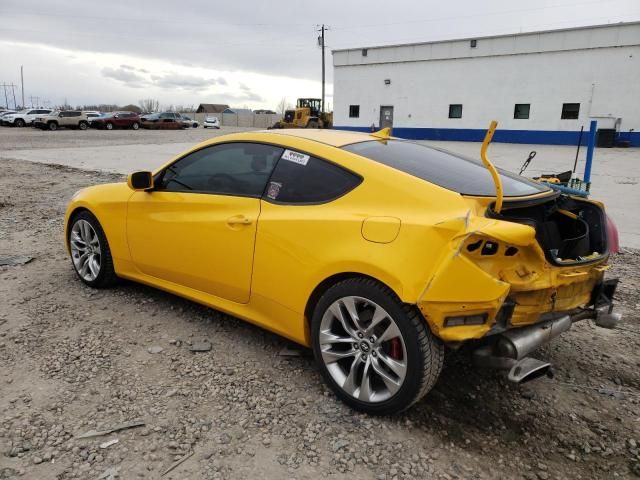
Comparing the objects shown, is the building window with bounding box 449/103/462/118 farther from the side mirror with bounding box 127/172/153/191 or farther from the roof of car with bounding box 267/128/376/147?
the side mirror with bounding box 127/172/153/191

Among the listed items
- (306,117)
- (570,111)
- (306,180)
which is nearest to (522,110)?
(570,111)

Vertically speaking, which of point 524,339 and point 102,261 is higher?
point 524,339

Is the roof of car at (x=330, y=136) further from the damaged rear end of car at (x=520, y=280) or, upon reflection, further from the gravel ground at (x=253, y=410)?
the gravel ground at (x=253, y=410)

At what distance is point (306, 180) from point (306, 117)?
33109mm

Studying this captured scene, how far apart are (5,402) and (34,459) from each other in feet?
1.98

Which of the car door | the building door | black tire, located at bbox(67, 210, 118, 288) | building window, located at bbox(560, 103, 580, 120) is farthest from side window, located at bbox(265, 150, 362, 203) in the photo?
the building door

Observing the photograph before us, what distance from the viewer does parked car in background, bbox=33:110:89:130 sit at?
37375mm

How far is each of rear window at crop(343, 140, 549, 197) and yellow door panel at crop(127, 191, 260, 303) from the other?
33.1 inches

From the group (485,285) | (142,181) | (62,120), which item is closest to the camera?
(485,285)

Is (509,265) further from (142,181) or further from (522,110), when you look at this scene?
(522,110)

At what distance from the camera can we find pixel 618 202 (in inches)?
362

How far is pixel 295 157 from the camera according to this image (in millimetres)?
3129

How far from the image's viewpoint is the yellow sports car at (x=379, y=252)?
7.80 feet

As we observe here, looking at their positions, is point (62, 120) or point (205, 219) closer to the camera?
point (205, 219)
